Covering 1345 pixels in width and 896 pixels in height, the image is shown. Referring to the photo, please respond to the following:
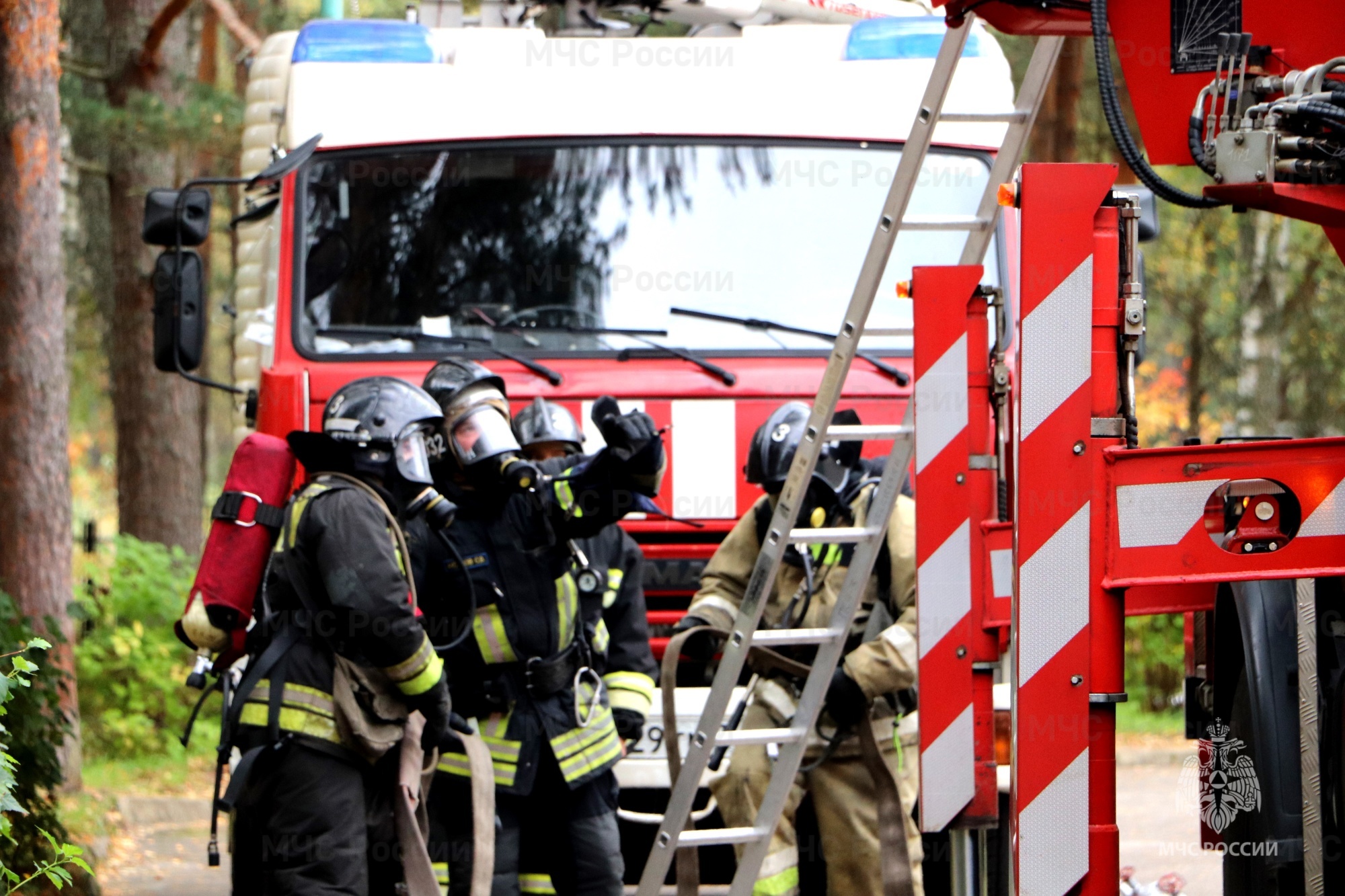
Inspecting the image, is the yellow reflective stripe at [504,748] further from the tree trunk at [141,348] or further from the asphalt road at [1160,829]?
the tree trunk at [141,348]

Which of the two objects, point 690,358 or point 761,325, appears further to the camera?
point 761,325

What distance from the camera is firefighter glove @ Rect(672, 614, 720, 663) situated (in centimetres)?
503

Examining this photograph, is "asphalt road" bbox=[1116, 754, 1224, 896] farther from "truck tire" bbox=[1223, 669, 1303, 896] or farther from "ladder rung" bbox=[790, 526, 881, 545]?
"truck tire" bbox=[1223, 669, 1303, 896]

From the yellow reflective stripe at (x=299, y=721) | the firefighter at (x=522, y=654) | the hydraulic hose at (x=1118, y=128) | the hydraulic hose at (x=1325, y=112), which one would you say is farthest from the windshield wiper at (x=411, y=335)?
the hydraulic hose at (x=1325, y=112)

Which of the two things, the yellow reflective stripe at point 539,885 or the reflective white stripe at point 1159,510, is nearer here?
the reflective white stripe at point 1159,510

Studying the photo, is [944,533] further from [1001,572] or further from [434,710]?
[434,710]

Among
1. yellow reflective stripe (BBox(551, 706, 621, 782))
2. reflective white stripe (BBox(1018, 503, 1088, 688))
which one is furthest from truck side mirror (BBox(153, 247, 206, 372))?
reflective white stripe (BBox(1018, 503, 1088, 688))

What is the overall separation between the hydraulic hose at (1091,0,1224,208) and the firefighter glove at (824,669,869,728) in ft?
6.56

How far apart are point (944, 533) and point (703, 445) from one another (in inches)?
68.3

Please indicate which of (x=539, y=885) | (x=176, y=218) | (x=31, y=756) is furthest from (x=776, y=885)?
(x=176, y=218)

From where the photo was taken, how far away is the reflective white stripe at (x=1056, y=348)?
2.85 meters

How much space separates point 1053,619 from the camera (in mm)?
2812

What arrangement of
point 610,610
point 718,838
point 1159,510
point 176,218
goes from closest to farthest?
1. point 1159,510
2. point 718,838
3. point 610,610
4. point 176,218

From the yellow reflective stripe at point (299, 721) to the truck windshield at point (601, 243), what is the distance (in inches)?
60.1
